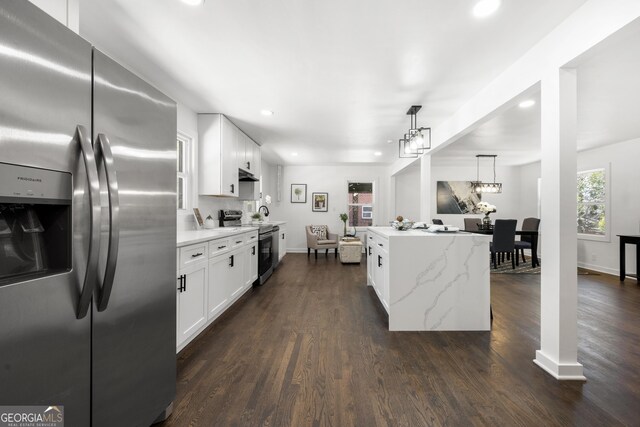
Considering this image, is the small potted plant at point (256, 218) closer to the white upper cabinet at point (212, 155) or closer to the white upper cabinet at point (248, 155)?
the white upper cabinet at point (248, 155)

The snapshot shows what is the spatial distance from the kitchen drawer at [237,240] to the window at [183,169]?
755 millimetres

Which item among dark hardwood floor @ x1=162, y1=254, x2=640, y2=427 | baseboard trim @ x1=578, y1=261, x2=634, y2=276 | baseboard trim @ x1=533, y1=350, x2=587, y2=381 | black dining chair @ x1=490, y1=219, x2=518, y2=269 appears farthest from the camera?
black dining chair @ x1=490, y1=219, x2=518, y2=269

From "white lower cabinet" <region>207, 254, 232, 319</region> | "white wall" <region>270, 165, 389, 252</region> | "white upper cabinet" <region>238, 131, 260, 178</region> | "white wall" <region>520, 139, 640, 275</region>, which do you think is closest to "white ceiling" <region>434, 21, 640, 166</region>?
"white wall" <region>520, 139, 640, 275</region>

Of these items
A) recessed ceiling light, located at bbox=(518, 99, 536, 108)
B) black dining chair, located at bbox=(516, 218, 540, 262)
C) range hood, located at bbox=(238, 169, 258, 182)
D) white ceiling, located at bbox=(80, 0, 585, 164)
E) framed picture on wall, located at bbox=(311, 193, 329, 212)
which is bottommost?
black dining chair, located at bbox=(516, 218, 540, 262)

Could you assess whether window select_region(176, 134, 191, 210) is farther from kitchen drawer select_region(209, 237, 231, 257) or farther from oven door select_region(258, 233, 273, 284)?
oven door select_region(258, 233, 273, 284)

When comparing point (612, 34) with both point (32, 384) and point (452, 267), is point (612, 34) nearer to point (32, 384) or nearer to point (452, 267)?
point (452, 267)

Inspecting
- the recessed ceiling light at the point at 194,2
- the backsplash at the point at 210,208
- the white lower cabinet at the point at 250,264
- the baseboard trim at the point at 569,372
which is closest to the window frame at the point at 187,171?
the backsplash at the point at 210,208

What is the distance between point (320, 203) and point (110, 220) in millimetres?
6975

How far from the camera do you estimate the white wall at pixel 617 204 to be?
500 centimetres

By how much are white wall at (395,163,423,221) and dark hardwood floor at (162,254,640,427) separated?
501 centimetres

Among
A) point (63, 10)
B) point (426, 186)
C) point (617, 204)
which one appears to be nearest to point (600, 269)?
point (617, 204)

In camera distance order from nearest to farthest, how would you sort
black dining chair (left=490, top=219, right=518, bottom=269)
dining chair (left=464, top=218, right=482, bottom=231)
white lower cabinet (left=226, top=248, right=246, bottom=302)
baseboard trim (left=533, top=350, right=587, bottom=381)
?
baseboard trim (left=533, top=350, right=587, bottom=381)
white lower cabinet (left=226, top=248, right=246, bottom=302)
black dining chair (left=490, top=219, right=518, bottom=269)
dining chair (left=464, top=218, right=482, bottom=231)

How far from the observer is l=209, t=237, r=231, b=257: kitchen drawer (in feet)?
8.82

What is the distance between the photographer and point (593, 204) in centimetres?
570
